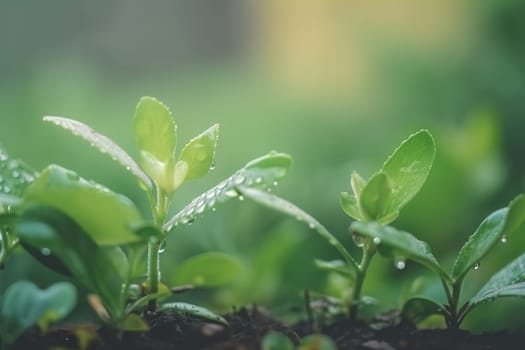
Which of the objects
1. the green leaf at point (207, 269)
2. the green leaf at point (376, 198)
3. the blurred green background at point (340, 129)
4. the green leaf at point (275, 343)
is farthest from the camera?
the blurred green background at point (340, 129)

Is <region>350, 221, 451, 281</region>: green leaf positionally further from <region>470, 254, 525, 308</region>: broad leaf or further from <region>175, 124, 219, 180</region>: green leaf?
<region>175, 124, 219, 180</region>: green leaf

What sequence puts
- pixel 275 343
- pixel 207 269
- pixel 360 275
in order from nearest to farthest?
pixel 275 343 < pixel 360 275 < pixel 207 269

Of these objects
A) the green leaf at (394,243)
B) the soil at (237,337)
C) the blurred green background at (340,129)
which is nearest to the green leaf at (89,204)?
the soil at (237,337)

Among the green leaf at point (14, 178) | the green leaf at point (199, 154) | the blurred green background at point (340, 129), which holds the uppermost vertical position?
the green leaf at point (199, 154)

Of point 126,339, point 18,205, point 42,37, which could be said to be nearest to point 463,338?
point 126,339

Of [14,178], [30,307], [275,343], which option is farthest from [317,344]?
[14,178]

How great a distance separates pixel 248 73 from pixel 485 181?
3.83 metres

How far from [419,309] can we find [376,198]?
17 cm

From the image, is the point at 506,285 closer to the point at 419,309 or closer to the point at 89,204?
the point at 419,309

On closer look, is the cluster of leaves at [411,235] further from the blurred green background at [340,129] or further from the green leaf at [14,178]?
the blurred green background at [340,129]

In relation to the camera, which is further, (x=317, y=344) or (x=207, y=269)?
(x=207, y=269)

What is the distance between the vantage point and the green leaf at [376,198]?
0.78 meters

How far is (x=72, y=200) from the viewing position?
2.23 feet

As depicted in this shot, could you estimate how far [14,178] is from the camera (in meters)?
0.81
